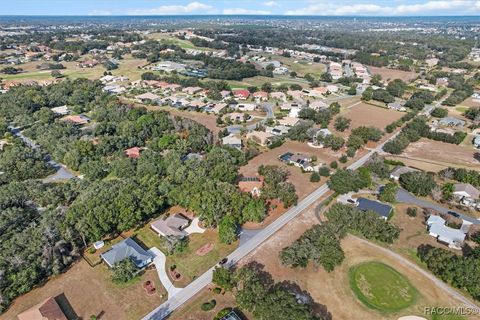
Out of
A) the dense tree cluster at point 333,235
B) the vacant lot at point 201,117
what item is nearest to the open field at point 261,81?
the vacant lot at point 201,117

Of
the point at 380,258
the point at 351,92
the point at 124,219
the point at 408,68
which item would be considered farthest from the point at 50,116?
the point at 408,68

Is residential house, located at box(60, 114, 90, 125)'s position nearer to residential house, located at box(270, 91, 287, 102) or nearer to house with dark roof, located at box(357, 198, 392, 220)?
residential house, located at box(270, 91, 287, 102)

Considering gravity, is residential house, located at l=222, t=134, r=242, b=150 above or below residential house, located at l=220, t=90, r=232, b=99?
below

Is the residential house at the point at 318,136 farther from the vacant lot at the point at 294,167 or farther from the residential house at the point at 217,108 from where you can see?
the residential house at the point at 217,108

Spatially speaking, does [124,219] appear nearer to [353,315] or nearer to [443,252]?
[353,315]

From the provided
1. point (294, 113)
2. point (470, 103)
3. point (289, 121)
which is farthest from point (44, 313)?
point (470, 103)

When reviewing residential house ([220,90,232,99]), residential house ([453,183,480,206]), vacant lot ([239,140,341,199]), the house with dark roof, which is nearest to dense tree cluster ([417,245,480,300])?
the house with dark roof
